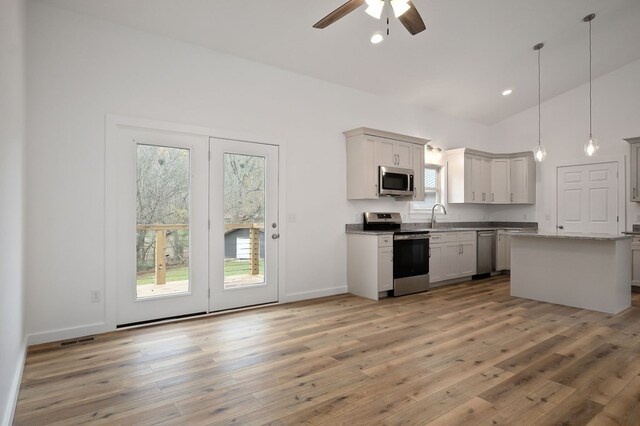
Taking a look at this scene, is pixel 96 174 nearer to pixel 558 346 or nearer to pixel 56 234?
pixel 56 234

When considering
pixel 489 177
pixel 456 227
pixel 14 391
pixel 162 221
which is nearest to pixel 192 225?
pixel 162 221

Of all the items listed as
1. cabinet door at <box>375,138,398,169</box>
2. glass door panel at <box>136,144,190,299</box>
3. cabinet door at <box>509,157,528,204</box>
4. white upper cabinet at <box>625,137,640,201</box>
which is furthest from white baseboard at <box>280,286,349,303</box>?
white upper cabinet at <box>625,137,640,201</box>

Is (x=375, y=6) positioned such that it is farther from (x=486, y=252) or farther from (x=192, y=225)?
(x=486, y=252)

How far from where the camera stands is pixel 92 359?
287cm

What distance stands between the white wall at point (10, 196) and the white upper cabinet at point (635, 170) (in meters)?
7.28

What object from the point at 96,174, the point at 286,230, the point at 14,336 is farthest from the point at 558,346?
the point at 96,174

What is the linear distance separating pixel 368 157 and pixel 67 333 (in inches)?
156

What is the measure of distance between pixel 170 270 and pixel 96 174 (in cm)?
117

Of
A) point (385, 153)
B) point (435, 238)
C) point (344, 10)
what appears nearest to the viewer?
point (344, 10)

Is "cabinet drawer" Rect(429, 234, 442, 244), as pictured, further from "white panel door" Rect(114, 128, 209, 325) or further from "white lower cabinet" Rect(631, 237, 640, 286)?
"white panel door" Rect(114, 128, 209, 325)

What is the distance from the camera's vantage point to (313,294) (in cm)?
496

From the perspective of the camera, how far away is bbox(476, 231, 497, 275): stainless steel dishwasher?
6.53m

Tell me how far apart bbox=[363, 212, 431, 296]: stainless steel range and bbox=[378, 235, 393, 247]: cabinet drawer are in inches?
3.2

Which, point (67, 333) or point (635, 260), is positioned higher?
point (635, 260)
